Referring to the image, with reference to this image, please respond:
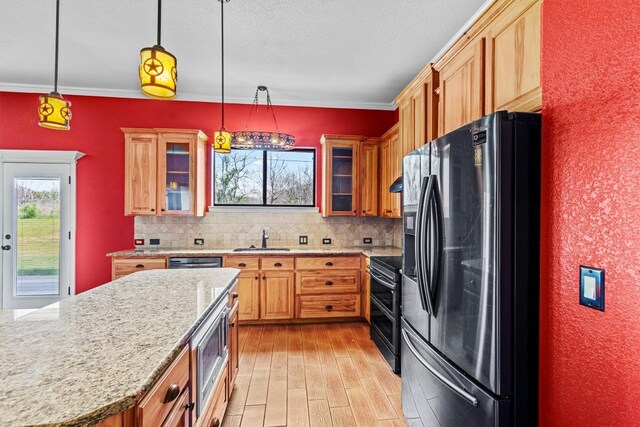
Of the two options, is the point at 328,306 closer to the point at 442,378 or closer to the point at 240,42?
the point at 442,378

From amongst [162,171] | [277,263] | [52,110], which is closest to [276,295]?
[277,263]

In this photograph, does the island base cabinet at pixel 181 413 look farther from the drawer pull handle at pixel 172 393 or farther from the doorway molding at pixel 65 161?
the doorway molding at pixel 65 161

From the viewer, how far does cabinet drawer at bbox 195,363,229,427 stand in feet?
4.93

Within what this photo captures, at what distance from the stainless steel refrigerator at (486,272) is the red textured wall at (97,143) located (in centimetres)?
389

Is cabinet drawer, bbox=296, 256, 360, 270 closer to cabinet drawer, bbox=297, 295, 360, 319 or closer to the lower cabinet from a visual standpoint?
the lower cabinet

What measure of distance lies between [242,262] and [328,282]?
1.08 metres

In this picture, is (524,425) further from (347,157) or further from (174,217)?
(174,217)

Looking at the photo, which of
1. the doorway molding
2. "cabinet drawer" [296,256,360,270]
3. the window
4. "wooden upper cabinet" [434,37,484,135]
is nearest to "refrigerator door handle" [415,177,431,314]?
"wooden upper cabinet" [434,37,484,135]

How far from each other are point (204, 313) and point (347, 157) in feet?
10.6

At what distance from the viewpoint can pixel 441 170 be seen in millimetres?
1546

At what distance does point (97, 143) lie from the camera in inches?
162

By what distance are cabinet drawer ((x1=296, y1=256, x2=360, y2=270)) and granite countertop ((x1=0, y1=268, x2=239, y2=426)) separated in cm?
207

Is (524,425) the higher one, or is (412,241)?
(412,241)

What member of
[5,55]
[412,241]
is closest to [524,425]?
[412,241]
